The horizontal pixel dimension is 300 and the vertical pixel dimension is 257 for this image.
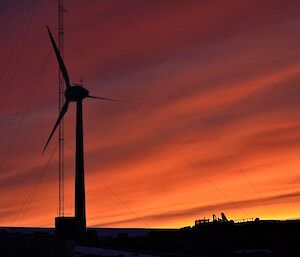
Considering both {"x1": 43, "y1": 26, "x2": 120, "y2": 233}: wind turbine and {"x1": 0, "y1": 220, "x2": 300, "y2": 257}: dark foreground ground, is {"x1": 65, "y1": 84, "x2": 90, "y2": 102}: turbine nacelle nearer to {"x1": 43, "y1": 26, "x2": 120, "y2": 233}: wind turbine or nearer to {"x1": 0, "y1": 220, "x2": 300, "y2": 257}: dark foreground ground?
{"x1": 43, "y1": 26, "x2": 120, "y2": 233}: wind turbine

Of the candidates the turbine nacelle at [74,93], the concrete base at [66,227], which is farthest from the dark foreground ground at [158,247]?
the turbine nacelle at [74,93]

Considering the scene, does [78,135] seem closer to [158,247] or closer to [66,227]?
[66,227]

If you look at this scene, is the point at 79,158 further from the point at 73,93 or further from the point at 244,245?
the point at 244,245

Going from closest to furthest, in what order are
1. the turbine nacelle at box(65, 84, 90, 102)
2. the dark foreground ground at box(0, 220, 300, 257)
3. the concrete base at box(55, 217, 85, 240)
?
the dark foreground ground at box(0, 220, 300, 257) < the concrete base at box(55, 217, 85, 240) < the turbine nacelle at box(65, 84, 90, 102)

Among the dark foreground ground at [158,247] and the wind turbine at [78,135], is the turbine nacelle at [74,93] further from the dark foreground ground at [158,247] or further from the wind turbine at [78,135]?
the dark foreground ground at [158,247]

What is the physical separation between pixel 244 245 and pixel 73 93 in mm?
40277

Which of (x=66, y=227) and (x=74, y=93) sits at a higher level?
(x=74, y=93)

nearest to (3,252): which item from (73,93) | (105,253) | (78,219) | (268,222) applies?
(105,253)

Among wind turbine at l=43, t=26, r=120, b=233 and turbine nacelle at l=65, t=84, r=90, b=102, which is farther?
turbine nacelle at l=65, t=84, r=90, b=102

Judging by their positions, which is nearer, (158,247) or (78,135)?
(158,247)

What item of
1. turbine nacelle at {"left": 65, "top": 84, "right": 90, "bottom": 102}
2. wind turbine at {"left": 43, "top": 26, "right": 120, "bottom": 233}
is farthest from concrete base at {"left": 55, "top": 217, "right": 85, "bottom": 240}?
turbine nacelle at {"left": 65, "top": 84, "right": 90, "bottom": 102}

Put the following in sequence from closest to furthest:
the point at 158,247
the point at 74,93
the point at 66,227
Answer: the point at 158,247 → the point at 66,227 → the point at 74,93

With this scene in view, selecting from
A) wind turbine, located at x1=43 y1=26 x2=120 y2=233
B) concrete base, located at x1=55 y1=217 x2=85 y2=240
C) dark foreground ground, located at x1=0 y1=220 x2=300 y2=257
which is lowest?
dark foreground ground, located at x1=0 y1=220 x2=300 y2=257

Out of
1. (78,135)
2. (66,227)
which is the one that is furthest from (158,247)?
(78,135)
